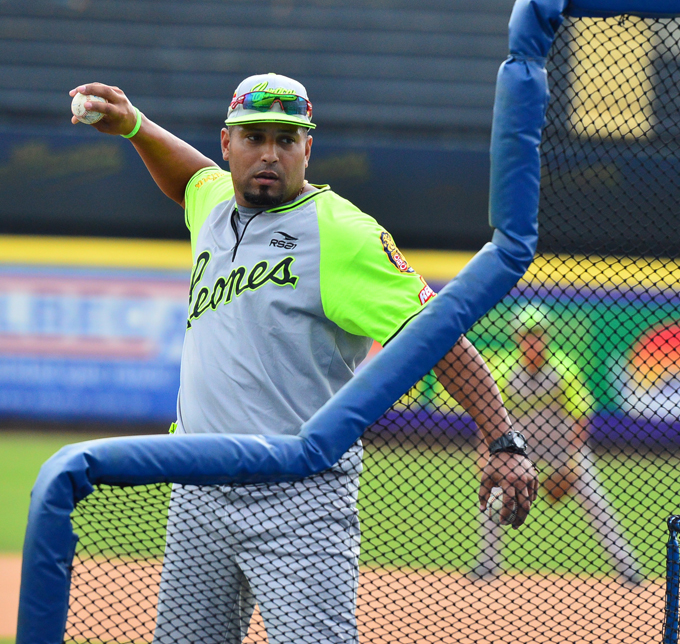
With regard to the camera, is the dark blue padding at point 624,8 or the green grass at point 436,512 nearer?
the dark blue padding at point 624,8

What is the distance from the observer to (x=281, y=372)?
2.38 m

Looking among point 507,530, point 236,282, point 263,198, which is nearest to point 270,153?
point 263,198

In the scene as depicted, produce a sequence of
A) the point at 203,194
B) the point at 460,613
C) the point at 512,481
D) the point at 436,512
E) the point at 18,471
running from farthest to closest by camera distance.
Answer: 1. the point at 18,471
2. the point at 436,512
3. the point at 460,613
4. the point at 203,194
5. the point at 512,481

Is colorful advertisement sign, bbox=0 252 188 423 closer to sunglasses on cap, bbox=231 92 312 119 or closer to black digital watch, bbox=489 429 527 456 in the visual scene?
sunglasses on cap, bbox=231 92 312 119

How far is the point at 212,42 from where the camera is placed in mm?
12500

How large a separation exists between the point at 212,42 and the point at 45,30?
91.3 inches

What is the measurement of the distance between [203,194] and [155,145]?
0.24 metres

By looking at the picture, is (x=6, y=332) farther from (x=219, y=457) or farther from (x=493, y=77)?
(x=219, y=457)

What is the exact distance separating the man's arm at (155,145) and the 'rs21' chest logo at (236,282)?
0.52 metres

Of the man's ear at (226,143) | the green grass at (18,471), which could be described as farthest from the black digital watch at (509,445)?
the green grass at (18,471)

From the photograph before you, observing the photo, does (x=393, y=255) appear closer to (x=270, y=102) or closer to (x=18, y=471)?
(x=270, y=102)

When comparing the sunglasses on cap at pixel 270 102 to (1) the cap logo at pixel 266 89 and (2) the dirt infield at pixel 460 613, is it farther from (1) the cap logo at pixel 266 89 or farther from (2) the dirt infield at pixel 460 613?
(2) the dirt infield at pixel 460 613

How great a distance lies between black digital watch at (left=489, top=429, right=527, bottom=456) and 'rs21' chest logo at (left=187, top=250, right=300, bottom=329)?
68cm

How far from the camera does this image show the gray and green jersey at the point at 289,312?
2301 mm
